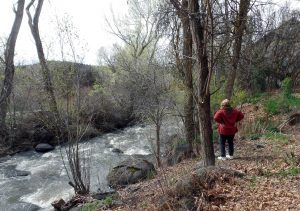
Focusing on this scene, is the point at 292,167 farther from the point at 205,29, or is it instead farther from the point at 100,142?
the point at 100,142

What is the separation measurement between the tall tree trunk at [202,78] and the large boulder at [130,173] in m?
4.63

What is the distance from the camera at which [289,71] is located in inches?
932

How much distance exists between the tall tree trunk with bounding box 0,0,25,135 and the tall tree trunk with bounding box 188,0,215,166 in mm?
13472

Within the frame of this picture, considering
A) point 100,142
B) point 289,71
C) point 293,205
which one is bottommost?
point 100,142

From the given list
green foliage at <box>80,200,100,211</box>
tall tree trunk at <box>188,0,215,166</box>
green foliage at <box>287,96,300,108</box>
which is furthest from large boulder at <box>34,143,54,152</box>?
tall tree trunk at <box>188,0,215,166</box>

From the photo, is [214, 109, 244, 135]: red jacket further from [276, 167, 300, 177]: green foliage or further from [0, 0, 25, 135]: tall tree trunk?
A: [0, 0, 25, 135]: tall tree trunk

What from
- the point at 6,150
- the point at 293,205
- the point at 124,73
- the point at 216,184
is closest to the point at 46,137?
the point at 6,150

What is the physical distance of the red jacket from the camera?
31.2 feet

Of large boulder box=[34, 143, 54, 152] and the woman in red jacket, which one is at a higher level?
the woman in red jacket

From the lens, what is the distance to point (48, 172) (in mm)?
14820

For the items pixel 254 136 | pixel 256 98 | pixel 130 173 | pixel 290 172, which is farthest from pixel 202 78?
pixel 256 98

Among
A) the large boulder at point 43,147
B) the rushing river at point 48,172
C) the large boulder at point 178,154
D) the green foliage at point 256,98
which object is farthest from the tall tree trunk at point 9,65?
the green foliage at point 256,98

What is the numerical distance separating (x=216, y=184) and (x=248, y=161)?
3.05 m

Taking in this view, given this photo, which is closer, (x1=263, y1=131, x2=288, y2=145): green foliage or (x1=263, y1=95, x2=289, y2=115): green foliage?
(x1=263, y1=131, x2=288, y2=145): green foliage
